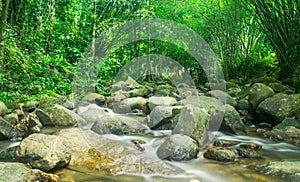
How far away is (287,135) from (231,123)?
0.90 m

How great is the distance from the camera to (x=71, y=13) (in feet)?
33.6

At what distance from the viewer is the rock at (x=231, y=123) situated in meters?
4.95

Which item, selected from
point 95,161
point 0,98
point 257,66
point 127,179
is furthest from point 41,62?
point 257,66

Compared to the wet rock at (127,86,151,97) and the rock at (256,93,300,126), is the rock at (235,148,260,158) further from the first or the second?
the wet rock at (127,86,151,97)

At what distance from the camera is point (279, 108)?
547cm

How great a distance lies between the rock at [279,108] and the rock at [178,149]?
254 centimetres

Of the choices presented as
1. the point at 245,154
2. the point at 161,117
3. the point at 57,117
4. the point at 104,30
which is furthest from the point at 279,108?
the point at 104,30

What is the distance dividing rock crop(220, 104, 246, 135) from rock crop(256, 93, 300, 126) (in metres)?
0.89

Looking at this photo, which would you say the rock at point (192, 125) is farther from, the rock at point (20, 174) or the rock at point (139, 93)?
the rock at point (139, 93)

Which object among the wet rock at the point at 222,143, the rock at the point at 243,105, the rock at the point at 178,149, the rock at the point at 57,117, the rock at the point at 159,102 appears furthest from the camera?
the rock at the point at 243,105

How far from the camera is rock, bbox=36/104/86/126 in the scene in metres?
5.05

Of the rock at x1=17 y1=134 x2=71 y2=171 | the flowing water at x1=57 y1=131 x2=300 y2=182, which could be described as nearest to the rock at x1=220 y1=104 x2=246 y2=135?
the flowing water at x1=57 y1=131 x2=300 y2=182

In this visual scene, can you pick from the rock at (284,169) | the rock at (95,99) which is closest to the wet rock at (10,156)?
the rock at (284,169)

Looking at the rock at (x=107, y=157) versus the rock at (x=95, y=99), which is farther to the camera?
the rock at (x=95, y=99)
